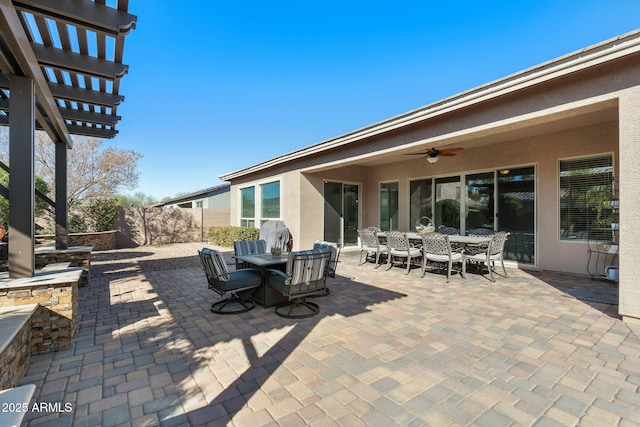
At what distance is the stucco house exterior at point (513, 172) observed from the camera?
3393 mm

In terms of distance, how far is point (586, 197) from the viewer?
6062mm

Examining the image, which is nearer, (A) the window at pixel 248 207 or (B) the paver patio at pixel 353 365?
(B) the paver patio at pixel 353 365

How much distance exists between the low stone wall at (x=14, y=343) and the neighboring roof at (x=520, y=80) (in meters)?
5.80

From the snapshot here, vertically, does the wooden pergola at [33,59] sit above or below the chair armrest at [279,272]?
above

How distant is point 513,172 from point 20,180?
9.00 meters

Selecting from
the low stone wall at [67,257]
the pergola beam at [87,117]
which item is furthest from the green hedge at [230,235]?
the pergola beam at [87,117]

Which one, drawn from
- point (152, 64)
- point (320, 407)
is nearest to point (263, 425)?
point (320, 407)

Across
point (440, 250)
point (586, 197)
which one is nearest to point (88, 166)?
point (440, 250)

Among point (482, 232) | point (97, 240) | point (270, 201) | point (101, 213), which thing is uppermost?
point (270, 201)

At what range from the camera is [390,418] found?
1889 mm

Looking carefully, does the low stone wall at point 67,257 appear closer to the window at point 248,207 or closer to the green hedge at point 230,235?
the green hedge at point 230,235

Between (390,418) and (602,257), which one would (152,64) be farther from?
(602,257)

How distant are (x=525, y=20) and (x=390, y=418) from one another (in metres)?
9.69

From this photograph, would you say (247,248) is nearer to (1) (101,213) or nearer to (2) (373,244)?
(2) (373,244)
